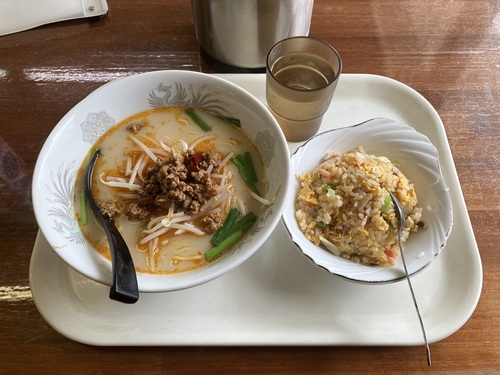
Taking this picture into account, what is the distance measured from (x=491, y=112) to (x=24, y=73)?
1746 millimetres

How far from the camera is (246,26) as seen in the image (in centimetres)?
153

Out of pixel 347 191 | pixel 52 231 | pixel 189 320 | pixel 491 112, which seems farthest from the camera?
pixel 491 112

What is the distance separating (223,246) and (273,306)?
0.22m

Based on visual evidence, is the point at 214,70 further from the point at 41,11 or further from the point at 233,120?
the point at 41,11

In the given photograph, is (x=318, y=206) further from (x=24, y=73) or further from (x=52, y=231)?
(x=24, y=73)

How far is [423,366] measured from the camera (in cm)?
119

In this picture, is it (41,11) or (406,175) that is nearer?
(406,175)

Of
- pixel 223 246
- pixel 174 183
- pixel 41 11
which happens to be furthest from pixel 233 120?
pixel 41 11

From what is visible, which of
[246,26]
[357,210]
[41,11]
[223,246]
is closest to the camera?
[223,246]

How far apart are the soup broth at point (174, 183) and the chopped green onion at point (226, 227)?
0.06 feet

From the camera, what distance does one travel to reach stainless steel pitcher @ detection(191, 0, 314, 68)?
1471mm

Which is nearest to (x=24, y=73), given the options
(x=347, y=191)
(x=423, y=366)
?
(x=347, y=191)

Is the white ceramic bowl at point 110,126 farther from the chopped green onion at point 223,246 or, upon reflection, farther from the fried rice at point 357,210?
the fried rice at point 357,210

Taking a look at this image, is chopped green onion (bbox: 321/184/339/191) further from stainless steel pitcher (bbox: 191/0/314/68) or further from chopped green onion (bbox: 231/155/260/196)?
stainless steel pitcher (bbox: 191/0/314/68)
